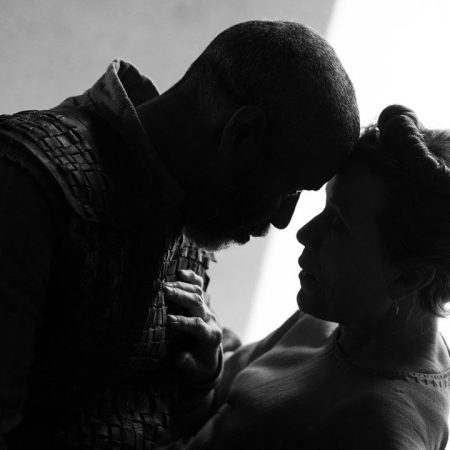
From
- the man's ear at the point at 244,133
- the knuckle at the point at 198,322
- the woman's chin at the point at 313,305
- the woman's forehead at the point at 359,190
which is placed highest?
the man's ear at the point at 244,133

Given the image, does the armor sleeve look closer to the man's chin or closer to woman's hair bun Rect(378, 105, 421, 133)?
the man's chin

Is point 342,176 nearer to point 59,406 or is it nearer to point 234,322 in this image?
point 59,406

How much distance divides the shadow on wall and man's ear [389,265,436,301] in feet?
4.37

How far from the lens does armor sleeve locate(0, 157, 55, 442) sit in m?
1.02

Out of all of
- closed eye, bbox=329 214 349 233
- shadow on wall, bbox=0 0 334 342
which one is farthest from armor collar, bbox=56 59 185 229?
shadow on wall, bbox=0 0 334 342

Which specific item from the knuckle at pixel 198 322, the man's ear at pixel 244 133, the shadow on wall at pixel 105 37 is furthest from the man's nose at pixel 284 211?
the shadow on wall at pixel 105 37

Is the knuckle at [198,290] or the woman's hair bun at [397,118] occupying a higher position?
the woman's hair bun at [397,118]

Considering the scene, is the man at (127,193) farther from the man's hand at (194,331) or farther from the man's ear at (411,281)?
the man's ear at (411,281)

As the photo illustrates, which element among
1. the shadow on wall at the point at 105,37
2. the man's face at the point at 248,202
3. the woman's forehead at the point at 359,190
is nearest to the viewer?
the man's face at the point at 248,202

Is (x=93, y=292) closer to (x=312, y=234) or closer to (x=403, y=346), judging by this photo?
(x=312, y=234)

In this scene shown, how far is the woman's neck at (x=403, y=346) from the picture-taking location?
51.6 inches

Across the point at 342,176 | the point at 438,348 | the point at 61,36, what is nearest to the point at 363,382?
the point at 438,348

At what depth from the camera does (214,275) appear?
2.70 m

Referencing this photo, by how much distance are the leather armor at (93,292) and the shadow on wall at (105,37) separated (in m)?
1.29
